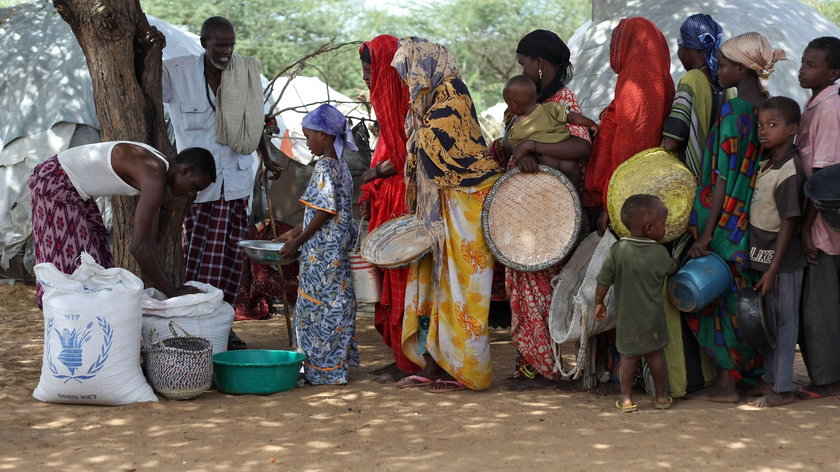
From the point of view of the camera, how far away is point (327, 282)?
499 cm

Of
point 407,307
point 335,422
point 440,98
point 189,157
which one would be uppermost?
point 440,98

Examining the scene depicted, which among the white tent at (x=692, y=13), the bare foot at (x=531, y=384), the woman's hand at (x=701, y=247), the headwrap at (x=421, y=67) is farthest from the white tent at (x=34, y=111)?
the woman's hand at (x=701, y=247)

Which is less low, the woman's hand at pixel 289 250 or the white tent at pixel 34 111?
the white tent at pixel 34 111

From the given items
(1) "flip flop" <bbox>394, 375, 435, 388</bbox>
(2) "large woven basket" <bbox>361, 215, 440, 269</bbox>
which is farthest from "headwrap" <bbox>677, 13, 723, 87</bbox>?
(1) "flip flop" <bbox>394, 375, 435, 388</bbox>

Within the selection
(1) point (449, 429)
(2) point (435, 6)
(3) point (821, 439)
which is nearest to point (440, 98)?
(1) point (449, 429)

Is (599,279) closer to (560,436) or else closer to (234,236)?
(560,436)

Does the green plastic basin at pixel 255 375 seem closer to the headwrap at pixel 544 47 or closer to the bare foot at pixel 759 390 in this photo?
the headwrap at pixel 544 47

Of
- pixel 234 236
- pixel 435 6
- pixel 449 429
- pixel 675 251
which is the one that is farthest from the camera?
pixel 435 6

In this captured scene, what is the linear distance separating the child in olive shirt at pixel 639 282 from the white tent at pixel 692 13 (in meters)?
3.87

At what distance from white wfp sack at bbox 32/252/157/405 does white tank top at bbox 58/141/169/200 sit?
58 centimetres

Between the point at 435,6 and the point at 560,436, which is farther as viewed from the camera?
the point at 435,6

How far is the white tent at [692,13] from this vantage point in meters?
8.09

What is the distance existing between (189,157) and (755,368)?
3081 millimetres

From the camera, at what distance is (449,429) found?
13.7 ft
